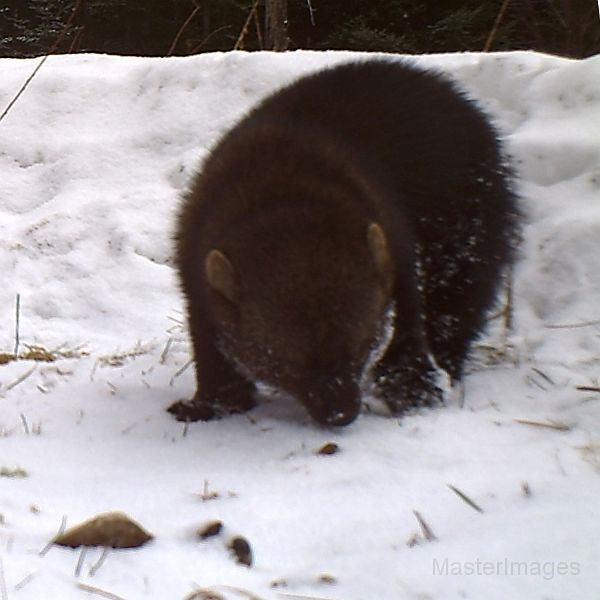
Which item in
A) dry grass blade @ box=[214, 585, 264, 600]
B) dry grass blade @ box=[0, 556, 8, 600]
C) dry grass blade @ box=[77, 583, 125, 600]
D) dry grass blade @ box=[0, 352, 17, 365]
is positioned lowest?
dry grass blade @ box=[0, 352, 17, 365]

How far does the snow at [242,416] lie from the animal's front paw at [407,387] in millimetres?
80

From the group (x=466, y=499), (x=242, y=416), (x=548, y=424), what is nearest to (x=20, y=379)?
(x=242, y=416)

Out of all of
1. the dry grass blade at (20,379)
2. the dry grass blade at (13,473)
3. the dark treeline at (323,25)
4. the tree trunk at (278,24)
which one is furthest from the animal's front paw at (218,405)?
the dark treeline at (323,25)

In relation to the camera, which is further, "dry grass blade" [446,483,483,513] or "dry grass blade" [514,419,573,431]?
"dry grass blade" [514,419,573,431]

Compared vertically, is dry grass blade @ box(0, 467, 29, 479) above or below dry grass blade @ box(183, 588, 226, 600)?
below

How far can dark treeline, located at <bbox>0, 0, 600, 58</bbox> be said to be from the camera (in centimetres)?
1089

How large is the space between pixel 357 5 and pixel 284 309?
13507 millimetres

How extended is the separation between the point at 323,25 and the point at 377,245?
1378 centimetres

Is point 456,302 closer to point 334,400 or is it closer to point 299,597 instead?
point 334,400

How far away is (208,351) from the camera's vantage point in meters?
3.61

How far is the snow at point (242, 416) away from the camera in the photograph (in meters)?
2.02

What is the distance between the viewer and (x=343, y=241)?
3293mm

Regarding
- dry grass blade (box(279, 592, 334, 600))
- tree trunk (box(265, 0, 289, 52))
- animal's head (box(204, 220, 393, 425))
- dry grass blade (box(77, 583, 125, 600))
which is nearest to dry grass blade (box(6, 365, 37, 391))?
animal's head (box(204, 220, 393, 425))

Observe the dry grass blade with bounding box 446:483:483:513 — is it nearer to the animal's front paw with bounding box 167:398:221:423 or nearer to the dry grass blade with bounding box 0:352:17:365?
the animal's front paw with bounding box 167:398:221:423
